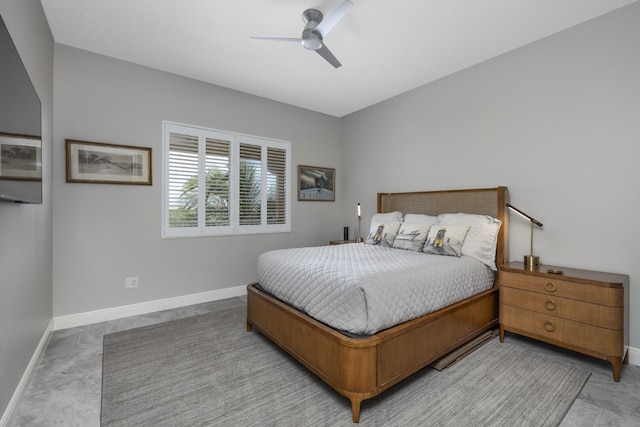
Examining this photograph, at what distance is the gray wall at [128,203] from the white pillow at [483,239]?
2629mm

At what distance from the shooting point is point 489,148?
10.4ft

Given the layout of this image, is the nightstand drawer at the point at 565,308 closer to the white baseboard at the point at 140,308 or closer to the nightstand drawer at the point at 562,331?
the nightstand drawer at the point at 562,331

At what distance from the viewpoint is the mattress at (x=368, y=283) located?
1.77m

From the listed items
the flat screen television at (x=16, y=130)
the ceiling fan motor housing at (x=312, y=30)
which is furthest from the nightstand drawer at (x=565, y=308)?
the flat screen television at (x=16, y=130)

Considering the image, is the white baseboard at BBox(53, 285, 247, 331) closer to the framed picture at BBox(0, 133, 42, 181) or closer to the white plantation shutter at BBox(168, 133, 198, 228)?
the white plantation shutter at BBox(168, 133, 198, 228)

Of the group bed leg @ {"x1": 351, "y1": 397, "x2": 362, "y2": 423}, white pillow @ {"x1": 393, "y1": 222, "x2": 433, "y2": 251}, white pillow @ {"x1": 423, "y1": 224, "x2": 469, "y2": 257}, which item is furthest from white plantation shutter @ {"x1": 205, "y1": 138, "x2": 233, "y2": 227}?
bed leg @ {"x1": 351, "y1": 397, "x2": 362, "y2": 423}

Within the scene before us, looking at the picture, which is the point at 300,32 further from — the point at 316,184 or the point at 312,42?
the point at 316,184

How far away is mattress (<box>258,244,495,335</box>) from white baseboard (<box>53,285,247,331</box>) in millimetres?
1370

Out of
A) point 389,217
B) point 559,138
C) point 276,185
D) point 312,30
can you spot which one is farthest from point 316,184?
point 559,138

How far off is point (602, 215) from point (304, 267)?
248 centimetres

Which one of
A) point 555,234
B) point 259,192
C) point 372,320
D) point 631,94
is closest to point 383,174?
point 259,192

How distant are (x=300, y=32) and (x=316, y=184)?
242 cm

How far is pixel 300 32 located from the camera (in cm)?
267

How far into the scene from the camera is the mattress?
1769 mm
